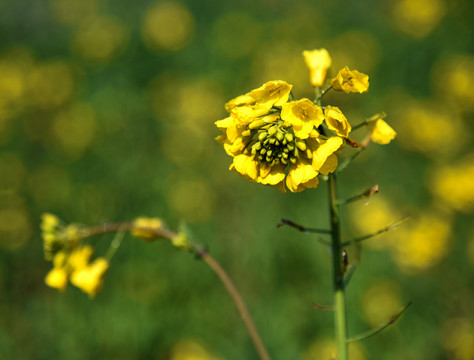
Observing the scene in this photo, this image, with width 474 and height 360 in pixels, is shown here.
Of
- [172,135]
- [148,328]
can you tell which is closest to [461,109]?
[172,135]

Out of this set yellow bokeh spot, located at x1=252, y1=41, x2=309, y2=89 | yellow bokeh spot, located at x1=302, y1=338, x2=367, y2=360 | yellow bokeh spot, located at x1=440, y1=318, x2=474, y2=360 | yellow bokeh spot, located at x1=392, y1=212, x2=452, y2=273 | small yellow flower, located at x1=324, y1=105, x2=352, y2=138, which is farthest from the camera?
yellow bokeh spot, located at x1=252, y1=41, x2=309, y2=89

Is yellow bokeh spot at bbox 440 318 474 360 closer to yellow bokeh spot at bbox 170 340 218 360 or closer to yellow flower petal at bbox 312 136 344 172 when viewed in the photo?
yellow bokeh spot at bbox 170 340 218 360

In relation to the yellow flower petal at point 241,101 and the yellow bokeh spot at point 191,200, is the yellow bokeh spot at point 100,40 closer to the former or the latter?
the yellow bokeh spot at point 191,200

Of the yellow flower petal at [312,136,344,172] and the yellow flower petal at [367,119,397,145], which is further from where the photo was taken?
the yellow flower petal at [367,119,397,145]

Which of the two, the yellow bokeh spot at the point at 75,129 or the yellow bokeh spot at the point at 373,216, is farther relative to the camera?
the yellow bokeh spot at the point at 75,129

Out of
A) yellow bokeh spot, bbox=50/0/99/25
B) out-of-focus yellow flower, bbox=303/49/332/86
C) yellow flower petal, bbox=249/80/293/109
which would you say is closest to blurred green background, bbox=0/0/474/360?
yellow bokeh spot, bbox=50/0/99/25

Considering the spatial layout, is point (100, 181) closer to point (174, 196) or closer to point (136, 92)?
point (174, 196)

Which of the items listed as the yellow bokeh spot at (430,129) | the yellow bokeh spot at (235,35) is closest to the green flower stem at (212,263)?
the yellow bokeh spot at (430,129)

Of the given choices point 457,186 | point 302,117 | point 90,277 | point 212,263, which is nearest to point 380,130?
point 302,117
